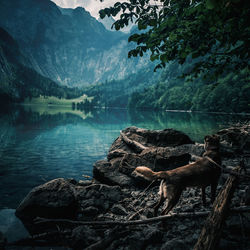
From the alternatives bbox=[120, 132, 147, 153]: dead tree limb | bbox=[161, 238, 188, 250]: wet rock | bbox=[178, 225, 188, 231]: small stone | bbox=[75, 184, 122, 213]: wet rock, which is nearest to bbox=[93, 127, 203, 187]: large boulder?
bbox=[75, 184, 122, 213]: wet rock

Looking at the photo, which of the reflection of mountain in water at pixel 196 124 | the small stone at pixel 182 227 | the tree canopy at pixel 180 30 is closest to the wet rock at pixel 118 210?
the small stone at pixel 182 227

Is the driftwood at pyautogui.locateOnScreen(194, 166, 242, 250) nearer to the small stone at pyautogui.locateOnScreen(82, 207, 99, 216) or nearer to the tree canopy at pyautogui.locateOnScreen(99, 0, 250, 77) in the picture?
the tree canopy at pyautogui.locateOnScreen(99, 0, 250, 77)

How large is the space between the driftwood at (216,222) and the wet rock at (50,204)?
5.42 meters

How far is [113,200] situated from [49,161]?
12499 millimetres

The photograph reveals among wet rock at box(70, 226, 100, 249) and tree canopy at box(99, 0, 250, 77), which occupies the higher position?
tree canopy at box(99, 0, 250, 77)

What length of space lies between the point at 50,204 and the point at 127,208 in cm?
277

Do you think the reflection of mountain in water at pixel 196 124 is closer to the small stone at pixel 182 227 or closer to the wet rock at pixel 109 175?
the wet rock at pixel 109 175

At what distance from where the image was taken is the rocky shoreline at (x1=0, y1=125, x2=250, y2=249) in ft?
15.0

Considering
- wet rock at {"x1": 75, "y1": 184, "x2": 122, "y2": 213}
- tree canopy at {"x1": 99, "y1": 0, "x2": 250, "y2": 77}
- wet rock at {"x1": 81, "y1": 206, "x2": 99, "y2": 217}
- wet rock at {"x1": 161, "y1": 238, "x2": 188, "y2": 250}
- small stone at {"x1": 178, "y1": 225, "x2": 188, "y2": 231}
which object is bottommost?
wet rock at {"x1": 81, "y1": 206, "x2": 99, "y2": 217}

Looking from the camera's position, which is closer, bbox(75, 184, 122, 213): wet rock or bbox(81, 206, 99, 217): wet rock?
bbox(81, 206, 99, 217): wet rock

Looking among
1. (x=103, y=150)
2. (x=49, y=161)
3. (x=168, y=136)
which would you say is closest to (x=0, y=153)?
(x=49, y=161)

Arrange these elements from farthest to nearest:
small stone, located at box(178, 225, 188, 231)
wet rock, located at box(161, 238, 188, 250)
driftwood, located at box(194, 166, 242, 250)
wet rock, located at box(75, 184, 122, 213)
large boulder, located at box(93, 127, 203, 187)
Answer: large boulder, located at box(93, 127, 203, 187)
wet rock, located at box(75, 184, 122, 213)
small stone, located at box(178, 225, 188, 231)
wet rock, located at box(161, 238, 188, 250)
driftwood, located at box(194, 166, 242, 250)

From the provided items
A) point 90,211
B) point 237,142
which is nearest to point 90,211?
point 90,211

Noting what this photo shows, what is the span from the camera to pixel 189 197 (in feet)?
23.9
